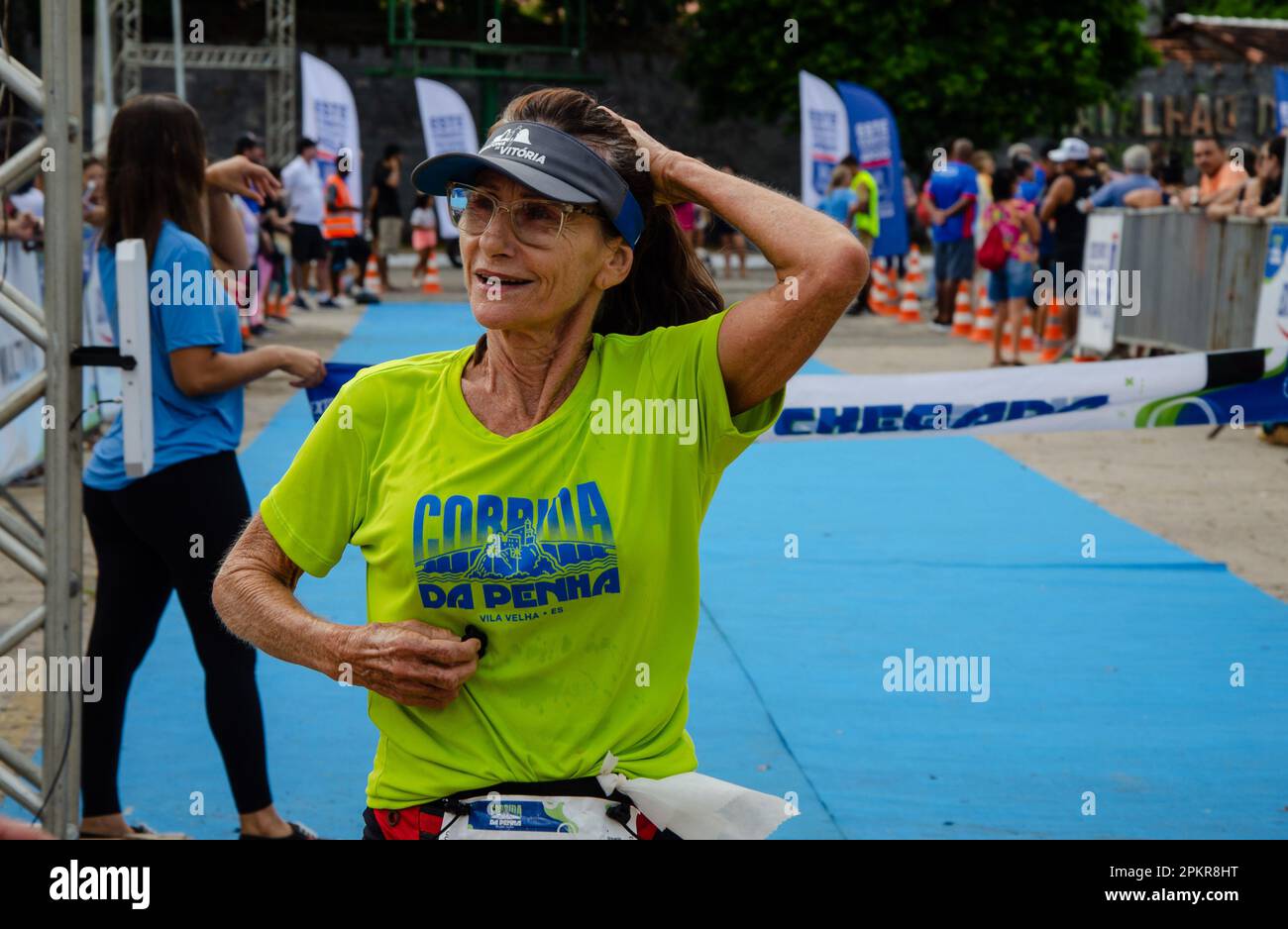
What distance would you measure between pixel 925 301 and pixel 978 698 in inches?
784

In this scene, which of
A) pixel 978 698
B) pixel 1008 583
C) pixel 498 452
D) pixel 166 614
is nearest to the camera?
pixel 498 452

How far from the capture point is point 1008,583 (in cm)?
791

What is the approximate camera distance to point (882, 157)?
21172mm

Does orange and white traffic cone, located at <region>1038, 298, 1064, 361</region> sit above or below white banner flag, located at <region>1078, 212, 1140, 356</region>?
below

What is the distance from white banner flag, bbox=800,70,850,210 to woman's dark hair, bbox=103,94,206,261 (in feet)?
56.2

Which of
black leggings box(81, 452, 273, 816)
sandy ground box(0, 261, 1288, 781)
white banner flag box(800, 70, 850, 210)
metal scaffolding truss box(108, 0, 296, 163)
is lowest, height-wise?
sandy ground box(0, 261, 1288, 781)

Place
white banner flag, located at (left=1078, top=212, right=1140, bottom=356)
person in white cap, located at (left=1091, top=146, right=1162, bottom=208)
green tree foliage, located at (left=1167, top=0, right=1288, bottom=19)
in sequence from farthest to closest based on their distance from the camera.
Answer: green tree foliage, located at (left=1167, top=0, right=1288, bottom=19)
person in white cap, located at (left=1091, top=146, right=1162, bottom=208)
white banner flag, located at (left=1078, top=212, right=1140, bottom=356)

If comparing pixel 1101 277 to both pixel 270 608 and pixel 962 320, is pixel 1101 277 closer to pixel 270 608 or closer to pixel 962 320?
pixel 962 320

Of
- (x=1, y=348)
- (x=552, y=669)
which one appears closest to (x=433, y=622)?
(x=552, y=669)

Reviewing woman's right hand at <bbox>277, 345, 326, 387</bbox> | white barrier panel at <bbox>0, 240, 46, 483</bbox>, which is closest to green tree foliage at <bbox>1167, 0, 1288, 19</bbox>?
white barrier panel at <bbox>0, 240, 46, 483</bbox>

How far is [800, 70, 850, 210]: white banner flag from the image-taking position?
21188 mm

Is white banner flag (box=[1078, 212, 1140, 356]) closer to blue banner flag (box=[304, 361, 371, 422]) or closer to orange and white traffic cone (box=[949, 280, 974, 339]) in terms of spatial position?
orange and white traffic cone (box=[949, 280, 974, 339])
